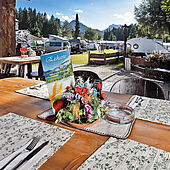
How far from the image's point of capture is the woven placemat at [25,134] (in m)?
0.74

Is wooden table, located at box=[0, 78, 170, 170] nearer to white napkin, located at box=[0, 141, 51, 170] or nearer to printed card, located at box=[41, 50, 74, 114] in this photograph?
white napkin, located at box=[0, 141, 51, 170]

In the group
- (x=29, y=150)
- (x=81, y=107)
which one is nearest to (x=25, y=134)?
(x=29, y=150)

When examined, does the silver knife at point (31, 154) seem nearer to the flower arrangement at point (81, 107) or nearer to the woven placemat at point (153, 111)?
the flower arrangement at point (81, 107)

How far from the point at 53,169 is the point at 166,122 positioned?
0.72 metres

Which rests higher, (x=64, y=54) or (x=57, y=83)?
(x=64, y=54)

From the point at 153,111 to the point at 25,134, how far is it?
2.73ft

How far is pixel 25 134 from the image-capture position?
2.81 feet

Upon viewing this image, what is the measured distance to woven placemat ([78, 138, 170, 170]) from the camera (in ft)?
2.09

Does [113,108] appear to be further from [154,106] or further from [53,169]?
[53,169]

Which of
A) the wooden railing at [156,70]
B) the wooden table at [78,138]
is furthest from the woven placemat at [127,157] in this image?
the wooden railing at [156,70]

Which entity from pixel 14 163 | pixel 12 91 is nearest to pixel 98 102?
pixel 14 163

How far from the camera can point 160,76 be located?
235 inches

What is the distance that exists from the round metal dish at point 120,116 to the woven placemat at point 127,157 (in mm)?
166

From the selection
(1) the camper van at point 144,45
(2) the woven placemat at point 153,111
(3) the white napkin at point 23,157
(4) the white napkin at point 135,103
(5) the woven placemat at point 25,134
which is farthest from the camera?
(1) the camper van at point 144,45
